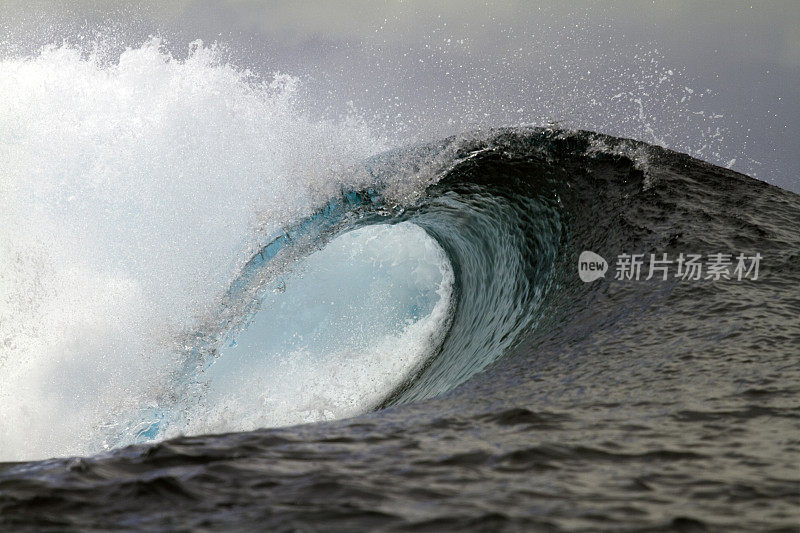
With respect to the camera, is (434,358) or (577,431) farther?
(434,358)

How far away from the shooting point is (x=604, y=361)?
275 centimetres

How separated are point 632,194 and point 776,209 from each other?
91 cm

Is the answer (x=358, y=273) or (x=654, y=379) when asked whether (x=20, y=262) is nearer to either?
(x=358, y=273)

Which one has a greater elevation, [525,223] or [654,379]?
[525,223]

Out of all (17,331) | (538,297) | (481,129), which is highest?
(481,129)

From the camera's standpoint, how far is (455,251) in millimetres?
6758

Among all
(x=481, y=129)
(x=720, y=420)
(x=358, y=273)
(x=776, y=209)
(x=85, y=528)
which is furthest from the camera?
(x=358, y=273)

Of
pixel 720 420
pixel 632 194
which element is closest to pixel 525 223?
pixel 632 194

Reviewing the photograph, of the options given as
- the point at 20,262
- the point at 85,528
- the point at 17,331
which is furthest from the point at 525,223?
the point at 20,262

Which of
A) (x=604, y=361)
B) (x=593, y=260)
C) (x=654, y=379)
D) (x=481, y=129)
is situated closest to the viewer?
(x=654, y=379)

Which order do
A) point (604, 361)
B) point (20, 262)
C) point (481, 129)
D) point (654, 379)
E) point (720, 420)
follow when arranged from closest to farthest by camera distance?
1. point (720, 420)
2. point (654, 379)
3. point (604, 361)
4. point (481, 129)
5. point (20, 262)

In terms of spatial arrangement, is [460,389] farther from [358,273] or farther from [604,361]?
[358,273]

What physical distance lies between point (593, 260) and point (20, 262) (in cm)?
801

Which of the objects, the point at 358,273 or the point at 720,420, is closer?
the point at 720,420
